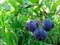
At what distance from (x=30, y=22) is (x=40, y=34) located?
0.14ft

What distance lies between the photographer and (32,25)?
60 centimetres

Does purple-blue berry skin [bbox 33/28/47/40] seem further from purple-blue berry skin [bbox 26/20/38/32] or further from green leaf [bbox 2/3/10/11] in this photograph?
green leaf [bbox 2/3/10/11]

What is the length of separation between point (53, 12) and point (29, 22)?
89mm

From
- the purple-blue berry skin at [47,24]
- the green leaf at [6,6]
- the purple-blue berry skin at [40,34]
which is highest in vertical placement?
the green leaf at [6,6]

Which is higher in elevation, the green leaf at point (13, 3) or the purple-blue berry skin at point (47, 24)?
the green leaf at point (13, 3)

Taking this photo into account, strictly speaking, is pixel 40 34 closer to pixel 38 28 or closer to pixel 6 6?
pixel 38 28

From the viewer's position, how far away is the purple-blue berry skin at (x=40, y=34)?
0.59 meters

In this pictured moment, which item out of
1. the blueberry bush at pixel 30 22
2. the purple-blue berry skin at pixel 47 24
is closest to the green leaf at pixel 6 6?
the blueberry bush at pixel 30 22

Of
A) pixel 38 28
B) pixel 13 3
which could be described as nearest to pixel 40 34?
pixel 38 28

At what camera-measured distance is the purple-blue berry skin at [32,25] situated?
1.97 feet

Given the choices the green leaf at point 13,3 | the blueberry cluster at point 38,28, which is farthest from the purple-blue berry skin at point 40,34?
the green leaf at point 13,3

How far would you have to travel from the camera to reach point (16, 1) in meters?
0.67

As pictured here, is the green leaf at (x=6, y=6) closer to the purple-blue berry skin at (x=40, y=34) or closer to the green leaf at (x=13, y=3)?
the green leaf at (x=13, y=3)

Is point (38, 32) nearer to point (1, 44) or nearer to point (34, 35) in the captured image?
point (34, 35)
